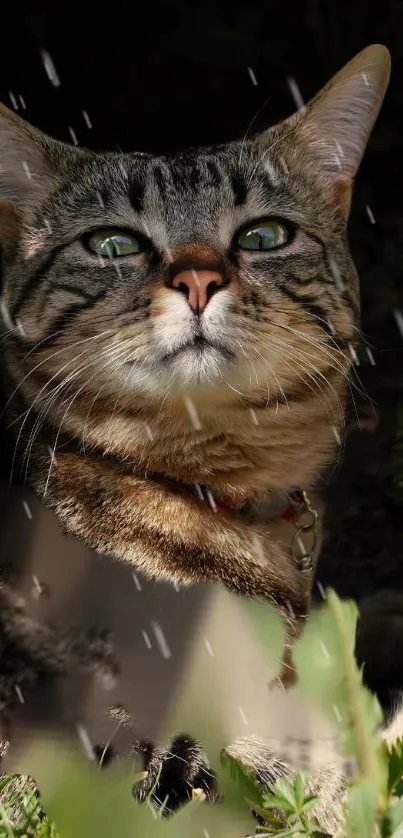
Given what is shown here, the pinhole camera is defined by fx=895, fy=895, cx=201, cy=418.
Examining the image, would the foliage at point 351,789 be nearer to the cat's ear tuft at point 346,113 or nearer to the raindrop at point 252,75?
the cat's ear tuft at point 346,113

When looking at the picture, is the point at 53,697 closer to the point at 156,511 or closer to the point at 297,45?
the point at 156,511

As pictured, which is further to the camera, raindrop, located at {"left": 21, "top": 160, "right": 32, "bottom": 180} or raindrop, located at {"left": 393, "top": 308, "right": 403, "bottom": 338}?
raindrop, located at {"left": 393, "top": 308, "right": 403, "bottom": 338}

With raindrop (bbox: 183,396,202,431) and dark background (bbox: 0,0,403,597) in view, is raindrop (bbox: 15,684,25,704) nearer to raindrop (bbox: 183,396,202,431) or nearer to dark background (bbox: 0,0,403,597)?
raindrop (bbox: 183,396,202,431)

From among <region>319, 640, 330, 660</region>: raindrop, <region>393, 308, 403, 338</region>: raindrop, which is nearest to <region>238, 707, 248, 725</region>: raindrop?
<region>319, 640, 330, 660</region>: raindrop

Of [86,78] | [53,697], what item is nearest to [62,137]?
[86,78]

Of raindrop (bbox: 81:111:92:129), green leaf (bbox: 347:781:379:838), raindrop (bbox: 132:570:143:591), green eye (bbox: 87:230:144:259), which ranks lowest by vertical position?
raindrop (bbox: 132:570:143:591)

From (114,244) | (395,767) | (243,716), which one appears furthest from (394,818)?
(114,244)
